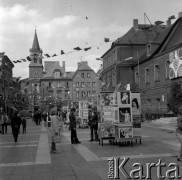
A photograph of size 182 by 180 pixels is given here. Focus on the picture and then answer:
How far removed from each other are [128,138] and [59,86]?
106140 mm

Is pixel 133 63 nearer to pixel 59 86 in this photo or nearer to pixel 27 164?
pixel 27 164

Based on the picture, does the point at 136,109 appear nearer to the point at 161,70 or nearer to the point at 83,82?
the point at 161,70

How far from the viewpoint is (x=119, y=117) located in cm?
1596

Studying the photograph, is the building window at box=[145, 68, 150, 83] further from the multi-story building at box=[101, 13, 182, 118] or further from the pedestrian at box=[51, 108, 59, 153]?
the pedestrian at box=[51, 108, 59, 153]

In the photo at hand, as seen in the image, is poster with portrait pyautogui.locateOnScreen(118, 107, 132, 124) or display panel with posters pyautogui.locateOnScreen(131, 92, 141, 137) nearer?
poster with portrait pyautogui.locateOnScreen(118, 107, 132, 124)

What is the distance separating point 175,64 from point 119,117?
22.3 m

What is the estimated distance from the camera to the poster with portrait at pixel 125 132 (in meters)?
14.8

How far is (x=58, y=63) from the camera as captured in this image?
4727 inches

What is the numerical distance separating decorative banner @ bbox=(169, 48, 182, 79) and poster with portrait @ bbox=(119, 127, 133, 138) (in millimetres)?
22311

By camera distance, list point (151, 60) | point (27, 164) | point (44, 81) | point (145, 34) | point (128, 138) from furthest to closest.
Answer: point (44, 81) < point (145, 34) < point (151, 60) < point (128, 138) < point (27, 164)

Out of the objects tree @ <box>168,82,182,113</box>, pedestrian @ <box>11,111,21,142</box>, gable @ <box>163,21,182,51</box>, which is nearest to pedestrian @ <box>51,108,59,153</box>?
pedestrian @ <box>11,111,21,142</box>

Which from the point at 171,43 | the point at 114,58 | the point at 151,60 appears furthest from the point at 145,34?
the point at 171,43

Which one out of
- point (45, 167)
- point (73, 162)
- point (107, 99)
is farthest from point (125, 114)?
point (45, 167)

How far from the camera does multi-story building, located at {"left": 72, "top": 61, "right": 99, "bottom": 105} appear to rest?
106m
